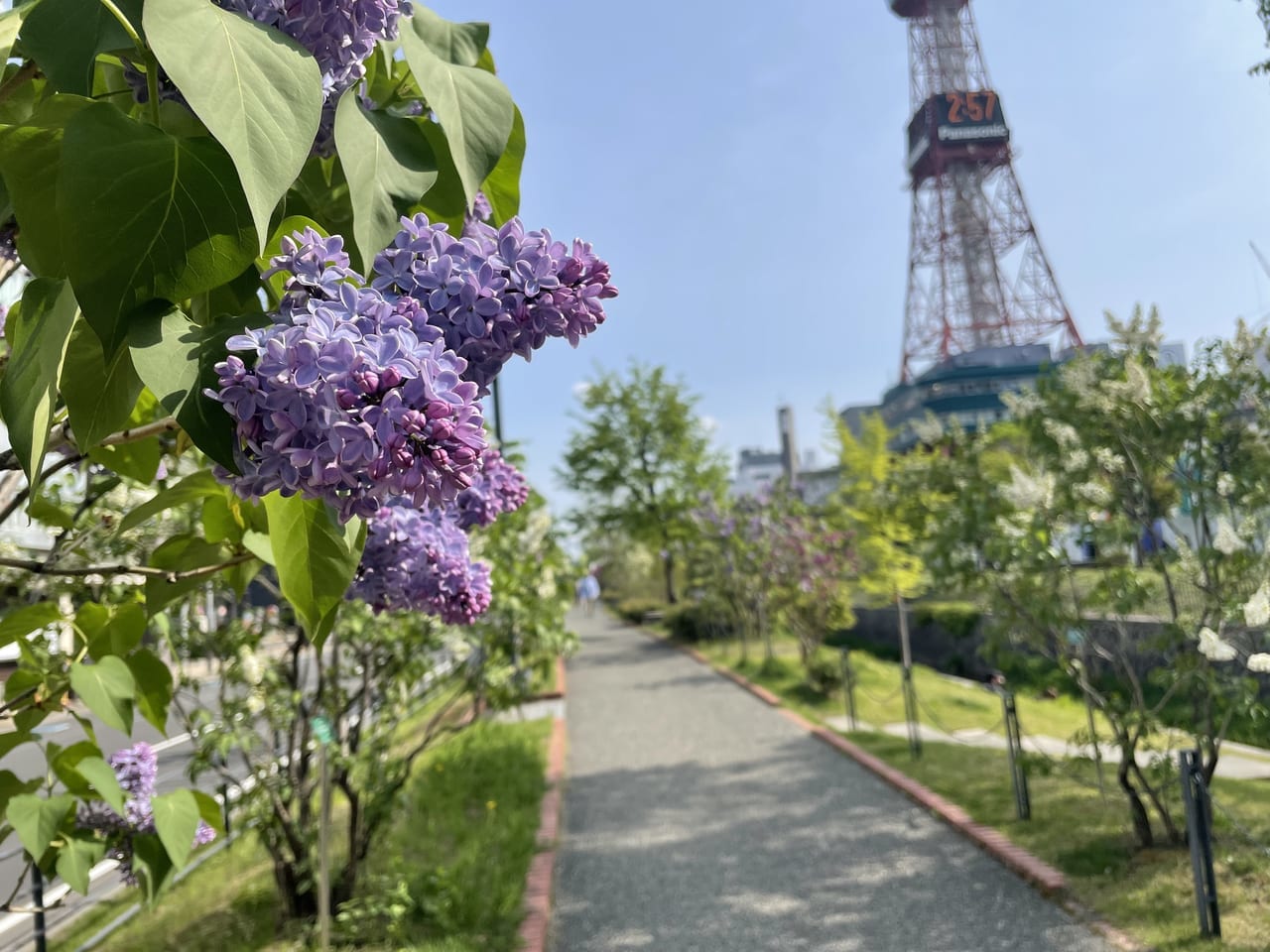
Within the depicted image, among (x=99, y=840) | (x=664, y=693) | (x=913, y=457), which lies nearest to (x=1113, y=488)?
(x=913, y=457)

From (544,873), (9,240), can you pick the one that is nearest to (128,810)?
(9,240)

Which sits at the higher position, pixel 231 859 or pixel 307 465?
pixel 307 465

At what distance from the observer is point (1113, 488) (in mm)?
5191

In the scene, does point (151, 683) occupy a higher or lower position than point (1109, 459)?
lower

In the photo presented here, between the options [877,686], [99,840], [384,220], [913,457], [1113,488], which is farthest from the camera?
[877,686]

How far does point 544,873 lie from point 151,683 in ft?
13.3

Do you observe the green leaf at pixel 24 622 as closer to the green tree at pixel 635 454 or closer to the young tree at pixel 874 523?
the young tree at pixel 874 523

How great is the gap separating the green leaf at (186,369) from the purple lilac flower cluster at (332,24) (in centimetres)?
31

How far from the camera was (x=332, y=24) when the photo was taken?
915 mm

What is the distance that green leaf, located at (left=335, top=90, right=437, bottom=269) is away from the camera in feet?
2.83

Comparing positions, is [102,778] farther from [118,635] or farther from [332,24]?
[332,24]

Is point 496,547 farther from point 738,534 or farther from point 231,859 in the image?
point 738,534

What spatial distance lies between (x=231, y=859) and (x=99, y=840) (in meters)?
4.14

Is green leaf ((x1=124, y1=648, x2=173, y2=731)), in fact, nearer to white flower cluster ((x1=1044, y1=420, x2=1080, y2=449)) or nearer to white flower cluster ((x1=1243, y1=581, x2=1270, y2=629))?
white flower cluster ((x1=1243, y1=581, x2=1270, y2=629))
